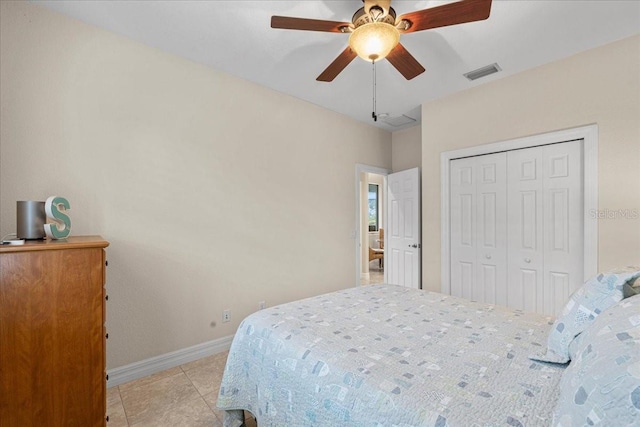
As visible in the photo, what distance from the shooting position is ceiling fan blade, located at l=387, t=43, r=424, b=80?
6.21ft

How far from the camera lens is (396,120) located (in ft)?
13.8

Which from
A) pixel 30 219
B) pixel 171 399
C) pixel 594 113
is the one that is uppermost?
pixel 594 113

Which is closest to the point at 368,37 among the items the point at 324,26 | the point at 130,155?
the point at 324,26

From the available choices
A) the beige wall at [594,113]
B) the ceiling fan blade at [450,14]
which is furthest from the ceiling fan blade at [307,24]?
the beige wall at [594,113]

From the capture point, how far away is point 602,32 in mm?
2238

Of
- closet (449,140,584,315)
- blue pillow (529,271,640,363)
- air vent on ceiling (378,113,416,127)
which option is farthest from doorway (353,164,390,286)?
blue pillow (529,271,640,363)

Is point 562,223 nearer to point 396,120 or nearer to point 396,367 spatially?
point 396,120

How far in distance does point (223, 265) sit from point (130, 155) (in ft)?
4.01

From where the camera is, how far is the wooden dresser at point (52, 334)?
1.40 m

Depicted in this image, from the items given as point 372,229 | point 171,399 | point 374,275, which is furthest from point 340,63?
point 372,229

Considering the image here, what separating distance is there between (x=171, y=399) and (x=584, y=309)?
244 cm

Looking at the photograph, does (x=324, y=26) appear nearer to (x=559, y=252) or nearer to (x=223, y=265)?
(x=223, y=265)

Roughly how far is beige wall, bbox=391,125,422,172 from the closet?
1020 mm

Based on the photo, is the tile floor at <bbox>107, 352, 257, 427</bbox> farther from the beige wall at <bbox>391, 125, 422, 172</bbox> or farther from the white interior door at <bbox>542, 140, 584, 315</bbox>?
the beige wall at <bbox>391, 125, 422, 172</bbox>
